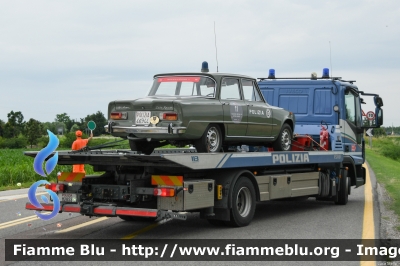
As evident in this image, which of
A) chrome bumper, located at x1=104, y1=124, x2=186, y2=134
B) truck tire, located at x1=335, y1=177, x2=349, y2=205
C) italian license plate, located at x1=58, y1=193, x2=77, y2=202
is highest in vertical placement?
chrome bumper, located at x1=104, y1=124, x2=186, y2=134

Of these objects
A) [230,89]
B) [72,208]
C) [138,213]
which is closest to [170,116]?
[138,213]

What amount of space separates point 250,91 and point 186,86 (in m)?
1.58

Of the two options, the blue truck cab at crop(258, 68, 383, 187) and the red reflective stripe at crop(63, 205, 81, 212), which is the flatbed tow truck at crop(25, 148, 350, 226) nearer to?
the red reflective stripe at crop(63, 205, 81, 212)

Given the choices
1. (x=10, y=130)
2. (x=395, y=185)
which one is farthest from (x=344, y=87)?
(x=10, y=130)

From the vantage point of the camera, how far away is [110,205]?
10070 millimetres

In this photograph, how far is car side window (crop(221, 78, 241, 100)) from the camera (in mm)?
12148

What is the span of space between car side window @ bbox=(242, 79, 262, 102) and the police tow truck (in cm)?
117

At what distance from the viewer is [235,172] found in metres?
11.3

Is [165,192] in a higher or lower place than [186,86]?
lower

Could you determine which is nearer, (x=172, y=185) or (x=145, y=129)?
(x=172, y=185)

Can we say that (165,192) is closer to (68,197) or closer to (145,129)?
(145,129)

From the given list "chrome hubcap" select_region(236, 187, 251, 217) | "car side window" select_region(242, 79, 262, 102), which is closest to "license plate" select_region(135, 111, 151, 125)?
"chrome hubcap" select_region(236, 187, 251, 217)

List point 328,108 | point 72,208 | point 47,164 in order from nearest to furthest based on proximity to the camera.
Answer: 1. point 47,164
2. point 72,208
3. point 328,108

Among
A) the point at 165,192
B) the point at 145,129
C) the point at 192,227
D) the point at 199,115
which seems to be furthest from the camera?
the point at 192,227
